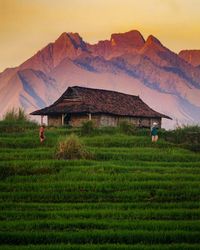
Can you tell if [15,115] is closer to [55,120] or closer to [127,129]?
[55,120]

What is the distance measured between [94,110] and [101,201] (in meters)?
35.0

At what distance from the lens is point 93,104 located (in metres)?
55.8

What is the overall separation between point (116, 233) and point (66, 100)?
46073 millimetres

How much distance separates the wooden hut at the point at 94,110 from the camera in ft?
181

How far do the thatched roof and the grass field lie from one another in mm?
21836

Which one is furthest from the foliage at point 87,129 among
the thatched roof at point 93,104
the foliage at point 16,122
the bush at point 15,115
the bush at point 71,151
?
the bush at point 71,151

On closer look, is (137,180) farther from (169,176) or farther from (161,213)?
(161,213)

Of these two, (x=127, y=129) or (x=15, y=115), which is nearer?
(x=127, y=129)

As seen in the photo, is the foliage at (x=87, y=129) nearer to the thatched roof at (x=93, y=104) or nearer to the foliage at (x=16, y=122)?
the foliage at (x=16, y=122)

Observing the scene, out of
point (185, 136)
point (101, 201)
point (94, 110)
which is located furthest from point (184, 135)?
point (101, 201)

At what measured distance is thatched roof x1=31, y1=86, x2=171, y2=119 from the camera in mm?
55062

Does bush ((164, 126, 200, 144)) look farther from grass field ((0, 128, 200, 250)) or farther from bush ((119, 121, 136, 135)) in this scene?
grass field ((0, 128, 200, 250))

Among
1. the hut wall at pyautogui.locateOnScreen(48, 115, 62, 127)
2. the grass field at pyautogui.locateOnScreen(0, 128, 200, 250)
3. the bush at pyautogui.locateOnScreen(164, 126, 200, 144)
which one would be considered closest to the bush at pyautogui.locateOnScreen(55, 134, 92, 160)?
the grass field at pyautogui.locateOnScreen(0, 128, 200, 250)

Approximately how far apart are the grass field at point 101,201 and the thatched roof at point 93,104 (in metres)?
21.8
